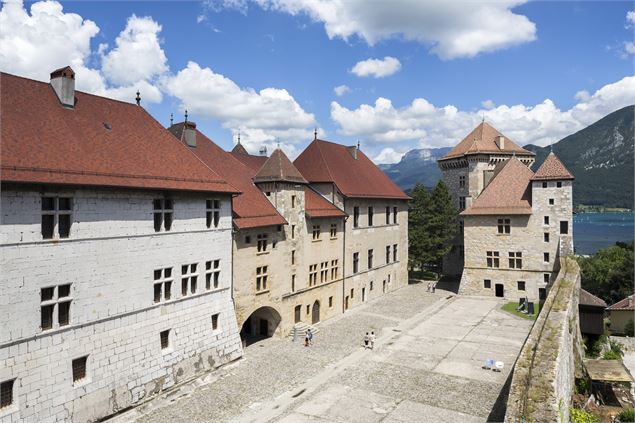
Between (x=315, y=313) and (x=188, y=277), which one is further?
(x=315, y=313)

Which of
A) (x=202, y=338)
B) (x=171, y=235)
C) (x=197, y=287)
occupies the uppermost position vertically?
(x=171, y=235)

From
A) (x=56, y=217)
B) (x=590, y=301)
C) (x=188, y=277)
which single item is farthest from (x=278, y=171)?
(x=590, y=301)

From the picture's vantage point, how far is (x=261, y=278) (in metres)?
29.5

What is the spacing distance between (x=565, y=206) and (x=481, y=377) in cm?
2517

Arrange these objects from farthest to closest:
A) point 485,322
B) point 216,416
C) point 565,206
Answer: point 565,206
point 485,322
point 216,416

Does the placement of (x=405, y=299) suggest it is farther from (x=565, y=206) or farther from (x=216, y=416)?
(x=216, y=416)

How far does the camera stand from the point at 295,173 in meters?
33.0

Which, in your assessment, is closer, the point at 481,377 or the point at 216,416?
the point at 216,416

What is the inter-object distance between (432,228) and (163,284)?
3839 cm

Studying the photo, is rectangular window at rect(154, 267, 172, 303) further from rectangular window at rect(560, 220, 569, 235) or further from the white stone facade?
rectangular window at rect(560, 220, 569, 235)

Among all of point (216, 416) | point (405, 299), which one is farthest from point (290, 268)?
point (405, 299)

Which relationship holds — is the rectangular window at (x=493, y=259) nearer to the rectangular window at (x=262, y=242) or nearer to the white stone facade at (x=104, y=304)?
the rectangular window at (x=262, y=242)

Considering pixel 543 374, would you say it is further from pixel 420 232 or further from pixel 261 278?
pixel 420 232

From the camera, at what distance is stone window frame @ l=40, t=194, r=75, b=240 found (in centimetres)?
1728
